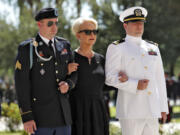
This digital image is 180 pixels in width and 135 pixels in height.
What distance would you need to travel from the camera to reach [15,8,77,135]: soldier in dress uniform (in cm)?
457

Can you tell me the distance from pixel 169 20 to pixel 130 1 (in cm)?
795

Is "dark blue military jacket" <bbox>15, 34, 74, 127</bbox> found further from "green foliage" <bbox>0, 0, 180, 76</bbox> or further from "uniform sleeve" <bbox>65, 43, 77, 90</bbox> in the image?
"green foliage" <bbox>0, 0, 180, 76</bbox>

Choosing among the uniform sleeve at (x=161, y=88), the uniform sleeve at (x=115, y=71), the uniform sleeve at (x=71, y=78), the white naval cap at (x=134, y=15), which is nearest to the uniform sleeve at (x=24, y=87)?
the uniform sleeve at (x=71, y=78)

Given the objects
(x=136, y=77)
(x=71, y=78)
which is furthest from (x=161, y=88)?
(x=71, y=78)

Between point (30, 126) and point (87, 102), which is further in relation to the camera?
point (87, 102)

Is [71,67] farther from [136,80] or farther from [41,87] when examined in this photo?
[136,80]

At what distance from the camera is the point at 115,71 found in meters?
5.12

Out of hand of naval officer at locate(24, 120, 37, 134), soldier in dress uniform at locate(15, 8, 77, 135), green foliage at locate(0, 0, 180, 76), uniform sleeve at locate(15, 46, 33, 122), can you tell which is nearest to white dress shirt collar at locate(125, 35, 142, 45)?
soldier in dress uniform at locate(15, 8, 77, 135)

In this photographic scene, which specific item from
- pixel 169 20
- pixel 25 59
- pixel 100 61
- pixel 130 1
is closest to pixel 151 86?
pixel 100 61

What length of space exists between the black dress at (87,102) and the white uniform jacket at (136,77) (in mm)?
175

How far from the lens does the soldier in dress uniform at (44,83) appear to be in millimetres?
4574

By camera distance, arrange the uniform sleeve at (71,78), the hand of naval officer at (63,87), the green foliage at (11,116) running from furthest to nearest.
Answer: the green foliage at (11,116) → the uniform sleeve at (71,78) → the hand of naval officer at (63,87)

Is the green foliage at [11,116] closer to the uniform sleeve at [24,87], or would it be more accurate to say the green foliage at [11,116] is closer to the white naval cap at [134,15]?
the white naval cap at [134,15]

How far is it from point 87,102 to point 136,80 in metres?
0.66
